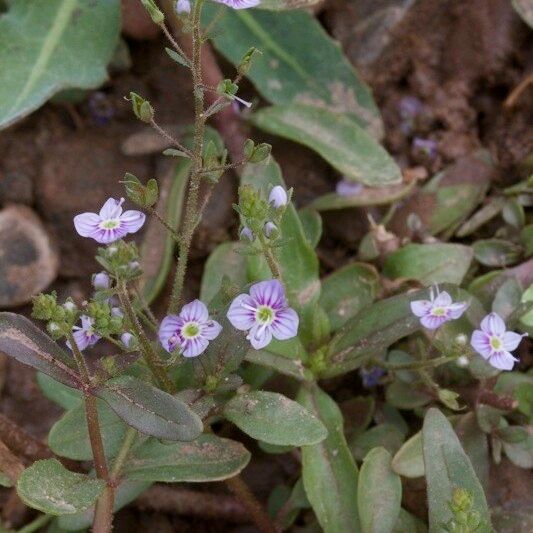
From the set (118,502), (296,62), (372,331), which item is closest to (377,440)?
(372,331)

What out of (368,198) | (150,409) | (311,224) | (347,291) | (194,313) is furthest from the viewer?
(368,198)

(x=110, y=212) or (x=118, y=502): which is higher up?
(x=110, y=212)

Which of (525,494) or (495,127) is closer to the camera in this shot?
(525,494)

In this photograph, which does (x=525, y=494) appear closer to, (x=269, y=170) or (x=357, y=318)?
(x=357, y=318)

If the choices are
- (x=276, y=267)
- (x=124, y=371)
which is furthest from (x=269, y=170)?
(x=124, y=371)

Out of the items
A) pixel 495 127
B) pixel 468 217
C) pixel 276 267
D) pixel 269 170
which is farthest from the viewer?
pixel 495 127

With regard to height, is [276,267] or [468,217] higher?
[276,267]

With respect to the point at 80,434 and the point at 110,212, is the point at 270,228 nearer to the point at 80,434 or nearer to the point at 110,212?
the point at 110,212
